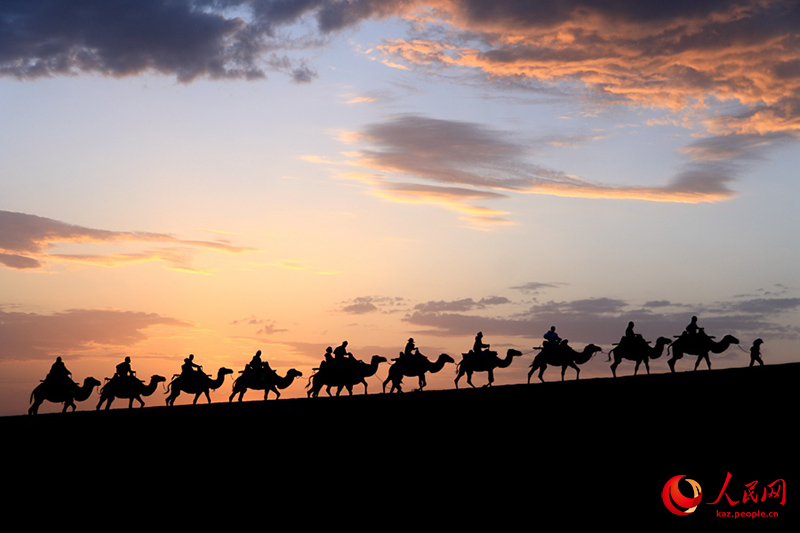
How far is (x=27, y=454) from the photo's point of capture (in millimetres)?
27406

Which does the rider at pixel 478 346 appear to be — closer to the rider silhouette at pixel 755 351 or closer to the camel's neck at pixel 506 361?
the camel's neck at pixel 506 361

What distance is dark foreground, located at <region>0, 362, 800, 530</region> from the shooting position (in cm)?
1894

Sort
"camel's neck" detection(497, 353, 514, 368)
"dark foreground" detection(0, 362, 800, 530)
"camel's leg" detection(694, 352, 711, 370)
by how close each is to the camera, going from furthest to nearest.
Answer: "camel's neck" detection(497, 353, 514, 368) → "camel's leg" detection(694, 352, 711, 370) → "dark foreground" detection(0, 362, 800, 530)

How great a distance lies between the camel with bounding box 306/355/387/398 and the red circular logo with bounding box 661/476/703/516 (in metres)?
20.1

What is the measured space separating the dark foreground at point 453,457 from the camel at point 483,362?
399 centimetres

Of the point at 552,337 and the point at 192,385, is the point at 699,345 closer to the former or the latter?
the point at 552,337

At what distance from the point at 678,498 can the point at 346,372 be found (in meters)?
20.7

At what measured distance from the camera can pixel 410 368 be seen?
3741 centimetres

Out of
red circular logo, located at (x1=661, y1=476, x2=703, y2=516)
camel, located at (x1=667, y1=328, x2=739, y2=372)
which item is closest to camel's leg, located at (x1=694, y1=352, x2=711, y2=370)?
camel, located at (x1=667, y1=328, x2=739, y2=372)

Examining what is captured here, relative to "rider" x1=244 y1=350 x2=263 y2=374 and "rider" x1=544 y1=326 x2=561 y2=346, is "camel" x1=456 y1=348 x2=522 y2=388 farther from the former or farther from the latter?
"rider" x1=244 y1=350 x2=263 y2=374

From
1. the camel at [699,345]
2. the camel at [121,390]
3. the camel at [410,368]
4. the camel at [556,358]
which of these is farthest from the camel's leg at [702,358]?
the camel at [121,390]

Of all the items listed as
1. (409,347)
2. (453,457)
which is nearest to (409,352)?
(409,347)

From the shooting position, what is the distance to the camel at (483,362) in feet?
119

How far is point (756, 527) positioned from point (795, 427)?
20.6 ft
